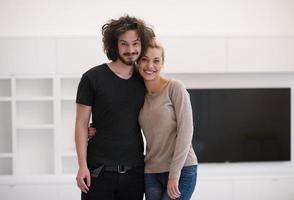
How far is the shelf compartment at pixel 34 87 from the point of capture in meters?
3.98

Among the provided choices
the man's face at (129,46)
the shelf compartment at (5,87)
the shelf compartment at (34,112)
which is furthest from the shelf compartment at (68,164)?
the man's face at (129,46)

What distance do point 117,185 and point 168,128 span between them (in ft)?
1.21

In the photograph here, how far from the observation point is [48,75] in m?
3.86

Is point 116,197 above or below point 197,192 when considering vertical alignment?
above

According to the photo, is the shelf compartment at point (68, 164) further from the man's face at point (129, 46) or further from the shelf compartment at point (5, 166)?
the man's face at point (129, 46)

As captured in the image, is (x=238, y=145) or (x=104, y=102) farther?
(x=238, y=145)

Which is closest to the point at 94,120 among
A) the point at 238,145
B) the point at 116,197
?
the point at 116,197

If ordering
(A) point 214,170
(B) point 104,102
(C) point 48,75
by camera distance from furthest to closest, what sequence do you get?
(A) point 214,170 < (C) point 48,75 < (B) point 104,102

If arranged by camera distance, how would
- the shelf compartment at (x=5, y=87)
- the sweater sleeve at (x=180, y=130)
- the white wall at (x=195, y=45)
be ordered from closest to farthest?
the sweater sleeve at (x=180, y=130) < the white wall at (x=195, y=45) < the shelf compartment at (x=5, y=87)

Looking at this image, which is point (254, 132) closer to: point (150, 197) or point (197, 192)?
point (197, 192)

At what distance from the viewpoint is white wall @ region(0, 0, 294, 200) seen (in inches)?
152

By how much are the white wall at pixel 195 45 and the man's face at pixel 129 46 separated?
1931mm

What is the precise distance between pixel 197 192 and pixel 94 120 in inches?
90.5

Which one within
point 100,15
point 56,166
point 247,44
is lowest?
point 56,166
